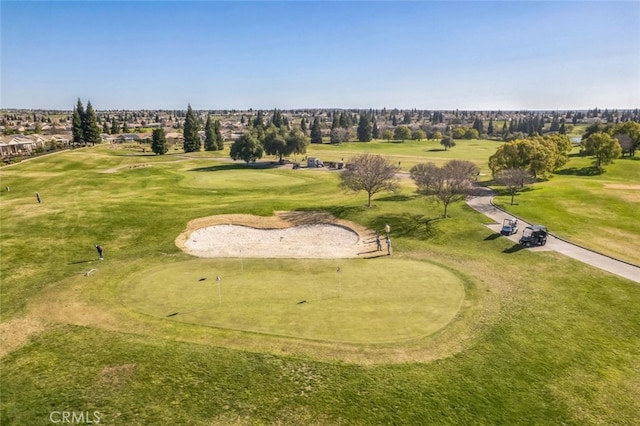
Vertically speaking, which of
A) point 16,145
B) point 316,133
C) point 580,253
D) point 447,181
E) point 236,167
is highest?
point 316,133

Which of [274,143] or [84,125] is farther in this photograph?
[84,125]

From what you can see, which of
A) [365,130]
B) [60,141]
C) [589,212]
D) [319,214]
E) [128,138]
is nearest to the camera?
A: [319,214]

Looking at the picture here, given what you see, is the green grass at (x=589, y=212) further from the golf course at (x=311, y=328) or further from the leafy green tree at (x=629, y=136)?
the leafy green tree at (x=629, y=136)

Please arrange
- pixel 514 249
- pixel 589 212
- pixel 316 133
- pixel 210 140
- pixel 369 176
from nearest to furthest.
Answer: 1. pixel 514 249
2. pixel 589 212
3. pixel 369 176
4. pixel 210 140
5. pixel 316 133

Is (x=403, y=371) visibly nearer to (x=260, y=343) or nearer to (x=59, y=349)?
(x=260, y=343)

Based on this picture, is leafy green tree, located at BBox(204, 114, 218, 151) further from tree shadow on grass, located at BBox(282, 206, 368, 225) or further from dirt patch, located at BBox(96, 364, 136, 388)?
dirt patch, located at BBox(96, 364, 136, 388)

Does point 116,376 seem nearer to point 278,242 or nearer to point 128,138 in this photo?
point 278,242

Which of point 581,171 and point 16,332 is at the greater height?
point 581,171

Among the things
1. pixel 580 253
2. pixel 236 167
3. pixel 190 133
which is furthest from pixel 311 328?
pixel 190 133

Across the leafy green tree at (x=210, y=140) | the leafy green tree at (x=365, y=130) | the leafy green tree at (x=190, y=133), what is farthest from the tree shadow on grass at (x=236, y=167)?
the leafy green tree at (x=365, y=130)
